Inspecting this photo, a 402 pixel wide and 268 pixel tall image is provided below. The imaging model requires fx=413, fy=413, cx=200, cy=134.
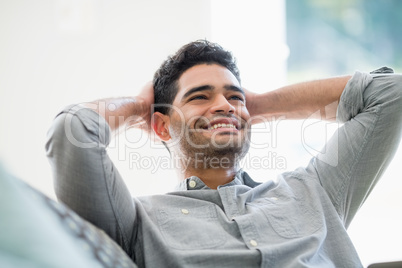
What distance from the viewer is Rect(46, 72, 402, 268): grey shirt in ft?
3.47

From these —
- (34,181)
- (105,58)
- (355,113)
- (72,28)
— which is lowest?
(34,181)

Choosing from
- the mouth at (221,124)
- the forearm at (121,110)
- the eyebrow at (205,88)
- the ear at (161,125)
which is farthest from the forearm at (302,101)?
the forearm at (121,110)

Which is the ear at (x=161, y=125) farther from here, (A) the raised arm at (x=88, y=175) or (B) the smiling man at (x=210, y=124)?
(A) the raised arm at (x=88, y=175)

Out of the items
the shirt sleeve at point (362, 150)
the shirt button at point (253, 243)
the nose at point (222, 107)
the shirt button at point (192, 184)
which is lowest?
the shirt button at point (253, 243)

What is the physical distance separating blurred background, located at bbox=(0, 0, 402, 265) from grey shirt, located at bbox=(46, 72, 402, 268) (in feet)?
2.42

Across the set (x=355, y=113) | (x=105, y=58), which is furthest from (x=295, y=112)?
(x=105, y=58)

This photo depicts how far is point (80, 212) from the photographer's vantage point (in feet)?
3.41

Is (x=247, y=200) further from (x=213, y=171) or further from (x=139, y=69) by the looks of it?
(x=139, y=69)

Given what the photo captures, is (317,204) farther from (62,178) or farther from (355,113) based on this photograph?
(62,178)

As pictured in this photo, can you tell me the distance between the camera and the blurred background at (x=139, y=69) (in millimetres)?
2141

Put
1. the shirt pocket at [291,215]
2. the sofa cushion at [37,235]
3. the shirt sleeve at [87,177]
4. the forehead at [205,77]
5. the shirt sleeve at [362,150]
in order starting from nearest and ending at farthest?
the sofa cushion at [37,235], the shirt sleeve at [87,177], the shirt pocket at [291,215], the shirt sleeve at [362,150], the forehead at [205,77]

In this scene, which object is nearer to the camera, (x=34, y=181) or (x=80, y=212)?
(x=80, y=212)

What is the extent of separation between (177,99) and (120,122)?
0.32 m

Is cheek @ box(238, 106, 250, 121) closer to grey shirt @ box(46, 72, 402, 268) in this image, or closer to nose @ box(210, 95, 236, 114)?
nose @ box(210, 95, 236, 114)
